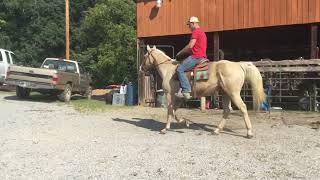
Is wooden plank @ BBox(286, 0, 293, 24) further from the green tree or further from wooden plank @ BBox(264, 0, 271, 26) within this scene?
the green tree

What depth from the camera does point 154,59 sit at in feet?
49.3

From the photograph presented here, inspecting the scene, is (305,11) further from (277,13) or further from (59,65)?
(59,65)

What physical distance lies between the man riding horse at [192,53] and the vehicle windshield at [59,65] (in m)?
13.6

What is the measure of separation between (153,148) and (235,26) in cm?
1132

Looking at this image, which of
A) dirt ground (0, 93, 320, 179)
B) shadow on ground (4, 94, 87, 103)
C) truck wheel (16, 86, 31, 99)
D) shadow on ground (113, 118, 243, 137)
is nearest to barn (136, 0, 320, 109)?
dirt ground (0, 93, 320, 179)

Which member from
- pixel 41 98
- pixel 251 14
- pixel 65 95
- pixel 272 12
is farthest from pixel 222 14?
pixel 41 98

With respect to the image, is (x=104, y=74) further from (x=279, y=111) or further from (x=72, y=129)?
(x=72, y=129)

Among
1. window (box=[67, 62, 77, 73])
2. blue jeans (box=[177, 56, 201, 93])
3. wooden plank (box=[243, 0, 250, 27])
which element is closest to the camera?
blue jeans (box=[177, 56, 201, 93])

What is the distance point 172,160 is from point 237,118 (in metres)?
7.50

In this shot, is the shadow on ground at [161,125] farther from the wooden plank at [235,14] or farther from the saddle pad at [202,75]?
the wooden plank at [235,14]

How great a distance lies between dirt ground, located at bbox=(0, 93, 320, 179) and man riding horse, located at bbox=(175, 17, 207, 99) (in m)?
1.16

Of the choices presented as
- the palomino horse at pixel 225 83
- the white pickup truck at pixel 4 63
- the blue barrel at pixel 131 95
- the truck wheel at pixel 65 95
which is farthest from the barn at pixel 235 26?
the white pickup truck at pixel 4 63

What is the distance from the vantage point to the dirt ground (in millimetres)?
9031

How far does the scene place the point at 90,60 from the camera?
130 ft
